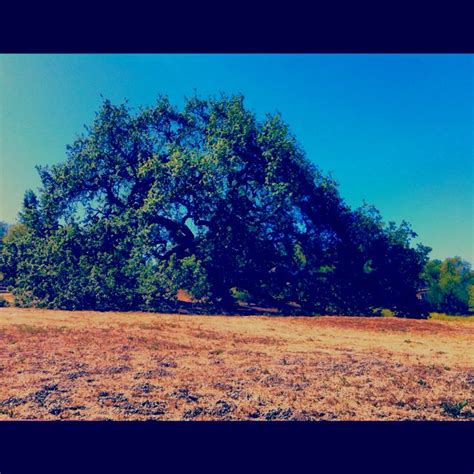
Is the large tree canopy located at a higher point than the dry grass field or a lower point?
higher

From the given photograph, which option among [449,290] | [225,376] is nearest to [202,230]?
[225,376]

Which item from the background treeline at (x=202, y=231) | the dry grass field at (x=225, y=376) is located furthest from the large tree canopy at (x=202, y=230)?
the dry grass field at (x=225, y=376)

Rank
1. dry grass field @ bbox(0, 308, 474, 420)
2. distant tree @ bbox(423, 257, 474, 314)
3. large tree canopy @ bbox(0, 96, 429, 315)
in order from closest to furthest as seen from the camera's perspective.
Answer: dry grass field @ bbox(0, 308, 474, 420)
large tree canopy @ bbox(0, 96, 429, 315)
distant tree @ bbox(423, 257, 474, 314)

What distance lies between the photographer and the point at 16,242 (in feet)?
55.9

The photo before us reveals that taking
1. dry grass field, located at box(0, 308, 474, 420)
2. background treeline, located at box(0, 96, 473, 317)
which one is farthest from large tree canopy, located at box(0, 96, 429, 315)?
dry grass field, located at box(0, 308, 474, 420)

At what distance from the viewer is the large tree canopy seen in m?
15.8

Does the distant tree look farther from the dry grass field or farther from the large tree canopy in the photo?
the dry grass field

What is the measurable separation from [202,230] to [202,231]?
2.4 inches

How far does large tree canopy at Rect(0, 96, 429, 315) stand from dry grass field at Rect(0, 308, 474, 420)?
658 centimetres

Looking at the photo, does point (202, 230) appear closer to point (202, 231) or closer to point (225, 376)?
point (202, 231)
